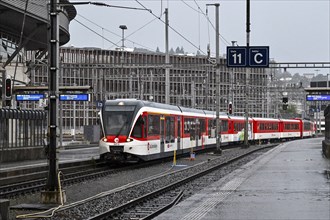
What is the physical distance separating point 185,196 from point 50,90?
484 cm

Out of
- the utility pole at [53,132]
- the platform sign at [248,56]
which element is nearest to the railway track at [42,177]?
the utility pole at [53,132]

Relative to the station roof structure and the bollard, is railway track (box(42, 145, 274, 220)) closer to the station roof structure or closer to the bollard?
the bollard

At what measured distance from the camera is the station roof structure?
3422 centimetres

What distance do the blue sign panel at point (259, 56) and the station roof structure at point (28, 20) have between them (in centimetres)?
1022

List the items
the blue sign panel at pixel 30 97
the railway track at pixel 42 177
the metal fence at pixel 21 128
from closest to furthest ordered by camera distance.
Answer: the railway track at pixel 42 177
the metal fence at pixel 21 128
the blue sign panel at pixel 30 97

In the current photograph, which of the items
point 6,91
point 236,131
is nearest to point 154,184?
point 6,91

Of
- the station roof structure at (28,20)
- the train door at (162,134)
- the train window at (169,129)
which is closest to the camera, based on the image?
the train door at (162,134)

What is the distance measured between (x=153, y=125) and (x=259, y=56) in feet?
20.3

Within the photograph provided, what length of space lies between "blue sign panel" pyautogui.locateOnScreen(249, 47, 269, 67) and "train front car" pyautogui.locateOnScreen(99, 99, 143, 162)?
20.1ft

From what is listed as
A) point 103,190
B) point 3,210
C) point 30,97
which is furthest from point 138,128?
point 3,210

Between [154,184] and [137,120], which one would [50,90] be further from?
[137,120]

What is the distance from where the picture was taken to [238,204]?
1458 centimetres

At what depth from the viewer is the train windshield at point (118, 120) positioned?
2851 centimetres

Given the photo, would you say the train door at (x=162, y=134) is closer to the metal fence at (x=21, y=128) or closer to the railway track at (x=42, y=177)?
the railway track at (x=42, y=177)
